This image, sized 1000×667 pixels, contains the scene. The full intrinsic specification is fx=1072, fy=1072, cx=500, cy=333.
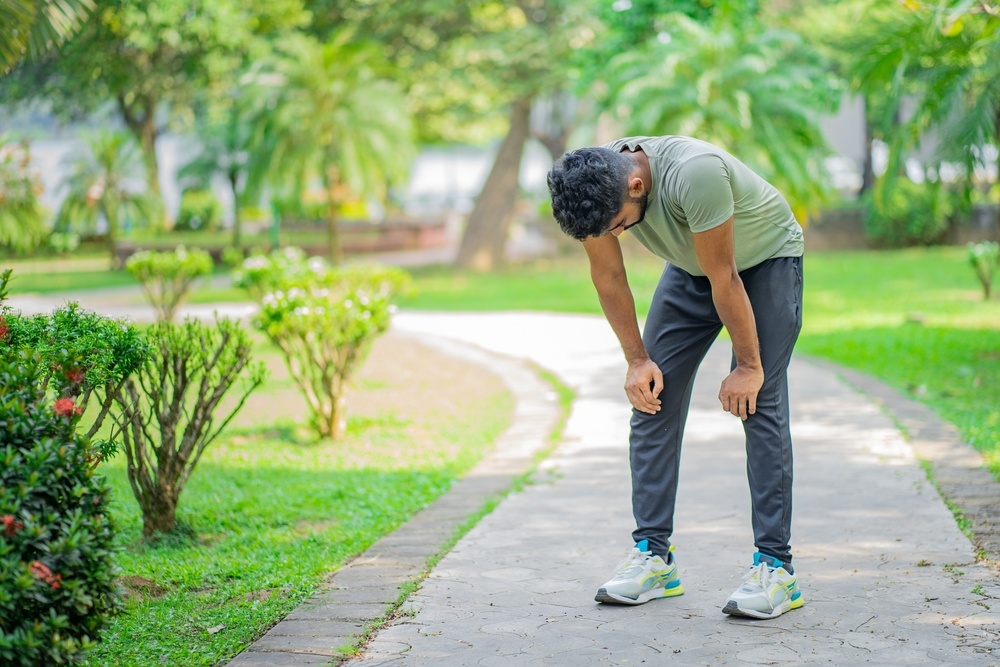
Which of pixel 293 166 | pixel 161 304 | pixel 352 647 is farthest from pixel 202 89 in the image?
pixel 352 647

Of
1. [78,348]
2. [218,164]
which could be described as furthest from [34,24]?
[218,164]

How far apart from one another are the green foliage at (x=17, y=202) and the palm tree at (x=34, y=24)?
8.03m

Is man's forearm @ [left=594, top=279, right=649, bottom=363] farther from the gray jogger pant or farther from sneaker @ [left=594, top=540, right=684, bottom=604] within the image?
sneaker @ [left=594, top=540, right=684, bottom=604]

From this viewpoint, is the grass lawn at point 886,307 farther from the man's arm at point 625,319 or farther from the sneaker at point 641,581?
the man's arm at point 625,319

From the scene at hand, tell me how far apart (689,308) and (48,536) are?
2.05 meters

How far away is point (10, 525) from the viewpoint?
2.34 meters

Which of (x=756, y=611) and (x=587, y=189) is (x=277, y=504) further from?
(x=587, y=189)

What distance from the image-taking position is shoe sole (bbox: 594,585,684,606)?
3.47 m

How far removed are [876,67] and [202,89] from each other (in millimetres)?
15323

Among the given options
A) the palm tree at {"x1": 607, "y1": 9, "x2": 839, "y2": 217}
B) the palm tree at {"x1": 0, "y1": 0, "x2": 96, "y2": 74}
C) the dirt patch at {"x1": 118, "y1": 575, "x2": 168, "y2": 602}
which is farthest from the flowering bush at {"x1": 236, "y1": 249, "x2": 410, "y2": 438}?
the palm tree at {"x1": 607, "y1": 9, "x2": 839, "y2": 217}

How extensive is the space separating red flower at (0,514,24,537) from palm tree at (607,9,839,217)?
→ 1451 centimetres

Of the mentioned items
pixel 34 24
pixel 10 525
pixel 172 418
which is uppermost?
pixel 34 24

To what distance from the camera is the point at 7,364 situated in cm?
271

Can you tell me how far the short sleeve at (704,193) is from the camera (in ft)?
10.1
